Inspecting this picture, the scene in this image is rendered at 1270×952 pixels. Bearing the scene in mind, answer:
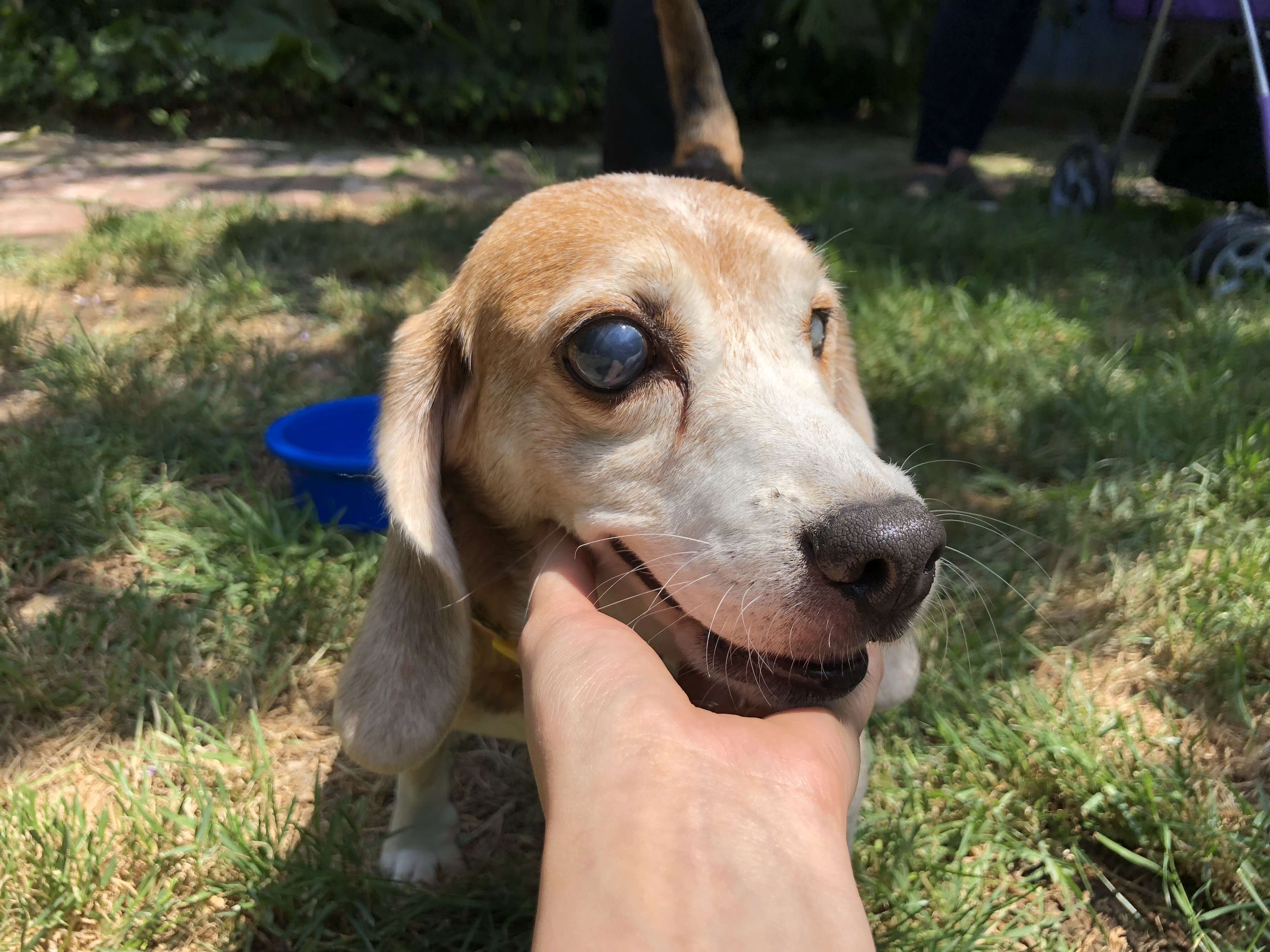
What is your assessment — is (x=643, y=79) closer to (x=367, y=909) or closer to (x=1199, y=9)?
(x=1199, y=9)

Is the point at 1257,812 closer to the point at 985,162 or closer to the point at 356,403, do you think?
the point at 356,403

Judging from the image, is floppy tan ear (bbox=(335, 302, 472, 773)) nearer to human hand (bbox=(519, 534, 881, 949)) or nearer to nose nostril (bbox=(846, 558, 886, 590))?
human hand (bbox=(519, 534, 881, 949))

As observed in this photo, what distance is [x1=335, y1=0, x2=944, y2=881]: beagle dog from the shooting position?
1.39m

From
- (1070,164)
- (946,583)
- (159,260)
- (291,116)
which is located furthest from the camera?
(291,116)

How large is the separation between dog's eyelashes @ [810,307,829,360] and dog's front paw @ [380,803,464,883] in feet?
4.51

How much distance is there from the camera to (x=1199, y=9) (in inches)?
188

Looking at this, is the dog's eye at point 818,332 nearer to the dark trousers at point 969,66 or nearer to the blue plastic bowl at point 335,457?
the blue plastic bowl at point 335,457

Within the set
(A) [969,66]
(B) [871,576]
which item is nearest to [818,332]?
(B) [871,576]

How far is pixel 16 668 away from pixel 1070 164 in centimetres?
657

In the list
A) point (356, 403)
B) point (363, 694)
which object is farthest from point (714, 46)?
point (363, 694)

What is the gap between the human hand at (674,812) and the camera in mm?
971

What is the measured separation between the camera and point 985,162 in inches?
339

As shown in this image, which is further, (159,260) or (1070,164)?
(1070,164)

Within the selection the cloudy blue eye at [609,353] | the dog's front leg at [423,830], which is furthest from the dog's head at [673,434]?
the dog's front leg at [423,830]
